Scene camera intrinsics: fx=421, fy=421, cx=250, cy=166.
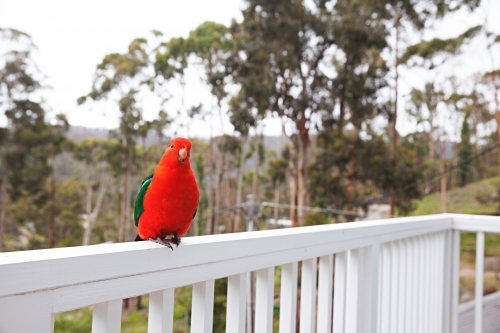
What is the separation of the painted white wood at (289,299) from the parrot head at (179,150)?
0.29 metres

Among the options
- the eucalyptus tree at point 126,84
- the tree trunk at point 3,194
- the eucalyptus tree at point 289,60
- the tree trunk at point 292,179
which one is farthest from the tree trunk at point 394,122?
the tree trunk at point 3,194

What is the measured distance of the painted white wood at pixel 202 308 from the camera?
604 mm

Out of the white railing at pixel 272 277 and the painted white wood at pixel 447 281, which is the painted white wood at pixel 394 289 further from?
the painted white wood at pixel 447 281

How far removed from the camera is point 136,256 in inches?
19.8

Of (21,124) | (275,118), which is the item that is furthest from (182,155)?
(21,124)

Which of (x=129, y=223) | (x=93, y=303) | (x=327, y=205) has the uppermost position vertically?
(x=93, y=303)

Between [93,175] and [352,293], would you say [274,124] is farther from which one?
[352,293]

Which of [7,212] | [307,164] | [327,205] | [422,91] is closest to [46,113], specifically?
[7,212]

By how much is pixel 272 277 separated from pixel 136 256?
300 millimetres

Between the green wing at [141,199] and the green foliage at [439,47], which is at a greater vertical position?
the green foliage at [439,47]

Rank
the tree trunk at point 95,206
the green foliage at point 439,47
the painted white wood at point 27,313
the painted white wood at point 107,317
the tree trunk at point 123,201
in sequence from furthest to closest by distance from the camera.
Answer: the tree trunk at point 123,201, the tree trunk at point 95,206, the green foliage at point 439,47, the painted white wood at point 107,317, the painted white wood at point 27,313

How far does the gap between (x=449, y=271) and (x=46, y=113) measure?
431 inches

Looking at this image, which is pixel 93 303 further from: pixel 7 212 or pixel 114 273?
pixel 7 212

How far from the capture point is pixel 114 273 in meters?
0.47
